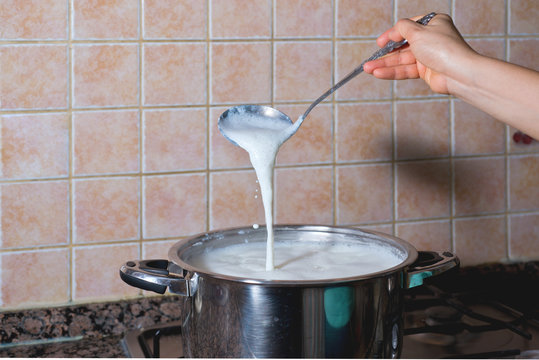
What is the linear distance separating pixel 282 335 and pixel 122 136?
1.95ft

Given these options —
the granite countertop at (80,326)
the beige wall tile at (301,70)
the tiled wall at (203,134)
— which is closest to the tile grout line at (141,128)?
the tiled wall at (203,134)

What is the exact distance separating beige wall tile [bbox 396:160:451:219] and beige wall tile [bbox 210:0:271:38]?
41cm

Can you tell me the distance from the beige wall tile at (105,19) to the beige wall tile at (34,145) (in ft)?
0.51

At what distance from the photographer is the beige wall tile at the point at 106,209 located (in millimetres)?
1219

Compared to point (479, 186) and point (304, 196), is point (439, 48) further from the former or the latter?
point (479, 186)

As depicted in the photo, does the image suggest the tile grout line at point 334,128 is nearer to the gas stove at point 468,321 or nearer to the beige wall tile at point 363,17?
the beige wall tile at point 363,17

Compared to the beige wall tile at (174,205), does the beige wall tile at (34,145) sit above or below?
above

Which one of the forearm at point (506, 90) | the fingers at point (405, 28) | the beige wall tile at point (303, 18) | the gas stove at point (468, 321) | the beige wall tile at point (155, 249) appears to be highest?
the beige wall tile at point (303, 18)

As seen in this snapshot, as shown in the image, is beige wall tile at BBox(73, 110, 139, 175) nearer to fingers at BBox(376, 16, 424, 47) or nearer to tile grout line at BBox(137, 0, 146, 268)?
tile grout line at BBox(137, 0, 146, 268)

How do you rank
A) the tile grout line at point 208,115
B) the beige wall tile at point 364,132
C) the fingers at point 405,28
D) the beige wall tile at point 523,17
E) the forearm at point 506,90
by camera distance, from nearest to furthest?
1. the forearm at point 506,90
2. the fingers at point 405,28
3. the tile grout line at point 208,115
4. the beige wall tile at point 364,132
5. the beige wall tile at point 523,17

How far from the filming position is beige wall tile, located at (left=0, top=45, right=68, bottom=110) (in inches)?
45.7

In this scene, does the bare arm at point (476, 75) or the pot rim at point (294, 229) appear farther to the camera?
the bare arm at point (476, 75)

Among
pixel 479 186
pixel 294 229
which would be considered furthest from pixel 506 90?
pixel 479 186

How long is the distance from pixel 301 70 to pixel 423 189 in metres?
0.38
